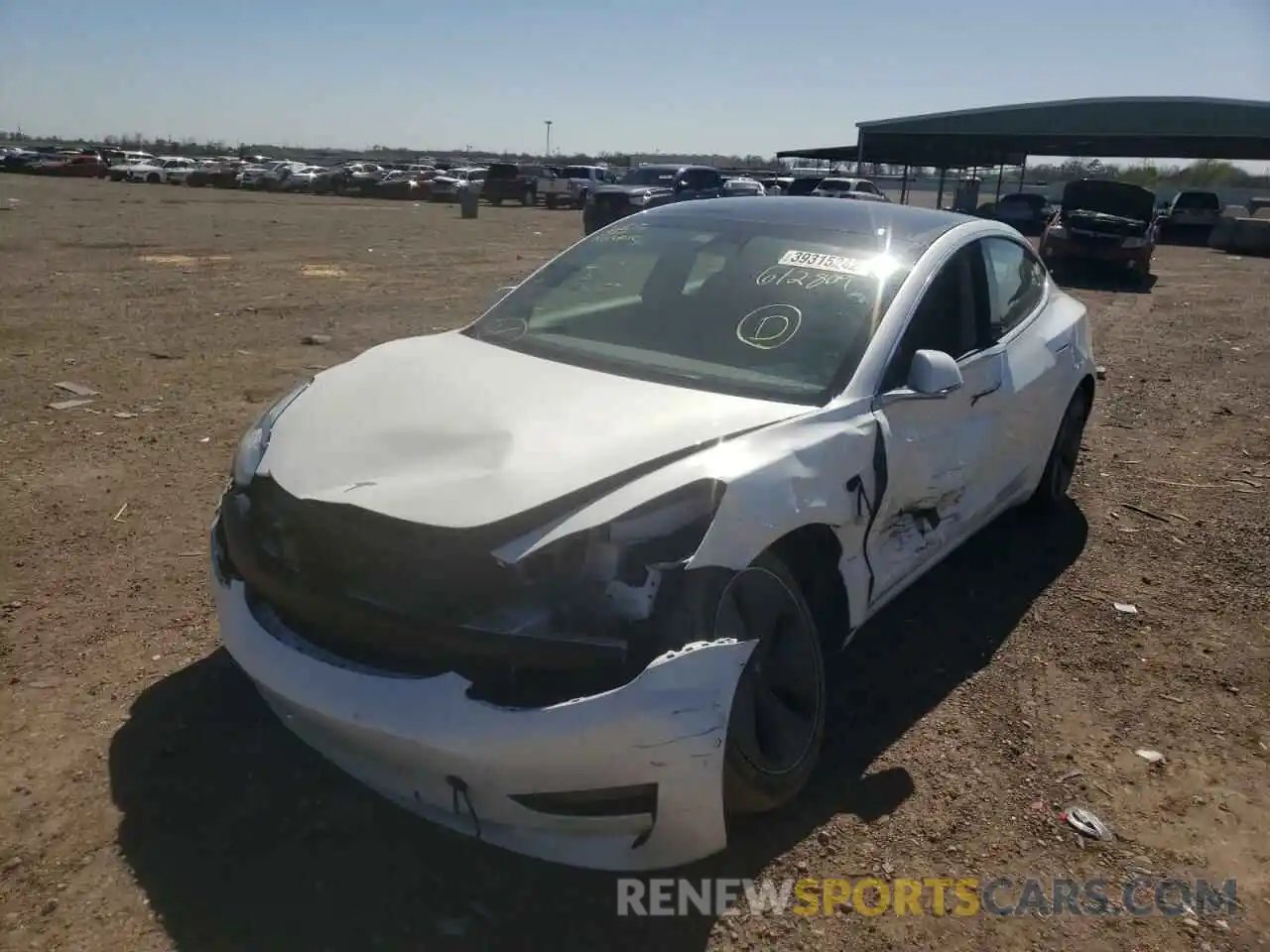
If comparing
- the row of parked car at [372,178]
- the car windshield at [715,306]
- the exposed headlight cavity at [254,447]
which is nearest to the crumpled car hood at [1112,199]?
the row of parked car at [372,178]

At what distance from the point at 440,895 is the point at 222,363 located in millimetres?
6436

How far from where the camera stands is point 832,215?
400cm

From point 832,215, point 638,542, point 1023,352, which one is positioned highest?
point 832,215

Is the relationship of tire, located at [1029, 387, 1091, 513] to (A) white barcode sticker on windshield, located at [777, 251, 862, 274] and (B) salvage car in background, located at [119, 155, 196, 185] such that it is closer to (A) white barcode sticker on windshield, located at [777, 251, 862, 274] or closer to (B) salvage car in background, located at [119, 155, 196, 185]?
(A) white barcode sticker on windshield, located at [777, 251, 862, 274]

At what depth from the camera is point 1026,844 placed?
108 inches

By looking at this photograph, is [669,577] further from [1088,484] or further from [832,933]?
[1088,484]

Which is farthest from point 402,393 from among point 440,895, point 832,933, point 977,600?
point 977,600

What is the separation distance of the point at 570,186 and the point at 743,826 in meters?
38.5

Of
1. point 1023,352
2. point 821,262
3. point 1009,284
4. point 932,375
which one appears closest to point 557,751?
point 932,375

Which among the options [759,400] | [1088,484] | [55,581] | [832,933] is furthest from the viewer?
[1088,484]

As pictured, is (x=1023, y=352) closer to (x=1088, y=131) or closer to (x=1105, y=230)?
(x=1105, y=230)

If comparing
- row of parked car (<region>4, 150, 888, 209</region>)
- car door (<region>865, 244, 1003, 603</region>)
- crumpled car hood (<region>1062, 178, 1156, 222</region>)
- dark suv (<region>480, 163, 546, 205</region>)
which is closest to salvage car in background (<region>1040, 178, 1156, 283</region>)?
crumpled car hood (<region>1062, 178, 1156, 222</region>)

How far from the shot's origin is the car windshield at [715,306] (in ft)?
10.7

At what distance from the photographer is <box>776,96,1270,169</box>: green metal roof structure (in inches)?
1249
